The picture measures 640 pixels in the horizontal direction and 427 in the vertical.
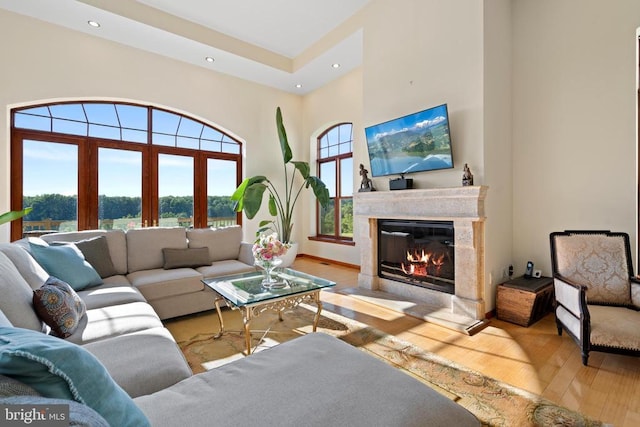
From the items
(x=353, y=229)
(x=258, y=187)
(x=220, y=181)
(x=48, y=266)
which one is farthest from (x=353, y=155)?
(x=48, y=266)

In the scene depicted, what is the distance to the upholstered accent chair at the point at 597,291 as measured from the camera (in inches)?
83.0

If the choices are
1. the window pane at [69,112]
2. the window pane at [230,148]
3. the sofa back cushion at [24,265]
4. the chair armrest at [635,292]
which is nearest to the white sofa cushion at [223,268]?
the sofa back cushion at [24,265]

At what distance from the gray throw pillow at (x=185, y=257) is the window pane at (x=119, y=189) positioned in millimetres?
1854

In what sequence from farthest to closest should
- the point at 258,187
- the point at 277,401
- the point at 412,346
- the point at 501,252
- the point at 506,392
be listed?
the point at 258,187
the point at 501,252
the point at 412,346
the point at 506,392
the point at 277,401

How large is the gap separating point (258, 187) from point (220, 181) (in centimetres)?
100

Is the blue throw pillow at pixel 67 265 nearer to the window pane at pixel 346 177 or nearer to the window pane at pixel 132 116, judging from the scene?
the window pane at pixel 132 116

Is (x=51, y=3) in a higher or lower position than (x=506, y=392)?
higher

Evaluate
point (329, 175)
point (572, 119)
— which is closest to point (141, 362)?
point (572, 119)

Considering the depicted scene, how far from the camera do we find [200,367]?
86.8 inches

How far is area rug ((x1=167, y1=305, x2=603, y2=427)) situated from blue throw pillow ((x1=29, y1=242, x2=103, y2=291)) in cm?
89

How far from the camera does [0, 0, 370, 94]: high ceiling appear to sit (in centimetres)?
387

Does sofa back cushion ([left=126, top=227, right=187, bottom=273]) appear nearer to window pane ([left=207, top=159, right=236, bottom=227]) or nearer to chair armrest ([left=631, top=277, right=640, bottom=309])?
window pane ([left=207, top=159, right=236, bottom=227])

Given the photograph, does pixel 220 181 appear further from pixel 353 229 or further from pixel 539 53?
pixel 539 53

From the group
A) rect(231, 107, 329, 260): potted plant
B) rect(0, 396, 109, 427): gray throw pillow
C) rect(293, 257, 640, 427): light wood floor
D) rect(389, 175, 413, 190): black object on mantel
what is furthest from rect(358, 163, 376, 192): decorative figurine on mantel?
rect(0, 396, 109, 427): gray throw pillow
